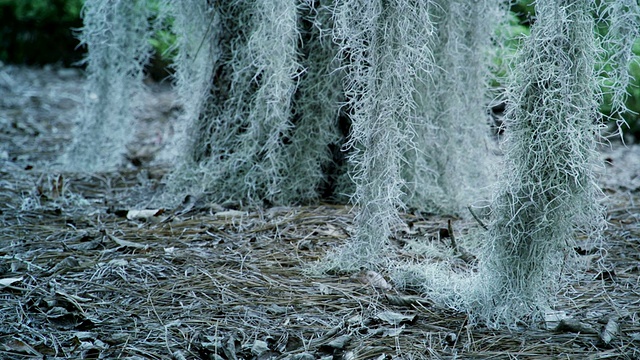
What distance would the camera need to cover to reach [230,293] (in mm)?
1969

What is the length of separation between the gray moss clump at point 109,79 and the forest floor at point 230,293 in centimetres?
52

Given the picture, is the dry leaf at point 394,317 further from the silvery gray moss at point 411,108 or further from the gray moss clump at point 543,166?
the silvery gray moss at point 411,108

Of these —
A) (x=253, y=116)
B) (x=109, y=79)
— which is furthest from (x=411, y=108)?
(x=109, y=79)

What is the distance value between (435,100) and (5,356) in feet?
6.56

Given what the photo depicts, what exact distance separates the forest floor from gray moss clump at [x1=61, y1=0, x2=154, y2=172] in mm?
523

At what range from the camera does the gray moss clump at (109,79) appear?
3.38m

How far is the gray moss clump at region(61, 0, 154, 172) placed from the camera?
3.38 m

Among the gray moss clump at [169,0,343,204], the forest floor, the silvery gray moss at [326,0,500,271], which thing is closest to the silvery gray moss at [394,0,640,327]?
the forest floor

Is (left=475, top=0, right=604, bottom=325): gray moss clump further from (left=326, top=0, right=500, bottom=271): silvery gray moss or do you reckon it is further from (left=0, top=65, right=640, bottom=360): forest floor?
(left=326, top=0, right=500, bottom=271): silvery gray moss

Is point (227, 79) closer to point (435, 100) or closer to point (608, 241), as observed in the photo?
point (435, 100)

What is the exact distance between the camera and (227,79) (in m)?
2.95

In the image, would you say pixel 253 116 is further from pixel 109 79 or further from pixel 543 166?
pixel 543 166

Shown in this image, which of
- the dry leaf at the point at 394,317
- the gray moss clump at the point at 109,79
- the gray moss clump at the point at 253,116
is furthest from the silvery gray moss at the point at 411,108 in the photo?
the gray moss clump at the point at 109,79

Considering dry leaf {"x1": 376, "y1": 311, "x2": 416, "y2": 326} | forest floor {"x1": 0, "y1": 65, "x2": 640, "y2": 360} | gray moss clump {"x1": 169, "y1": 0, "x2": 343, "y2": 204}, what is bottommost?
forest floor {"x1": 0, "y1": 65, "x2": 640, "y2": 360}
